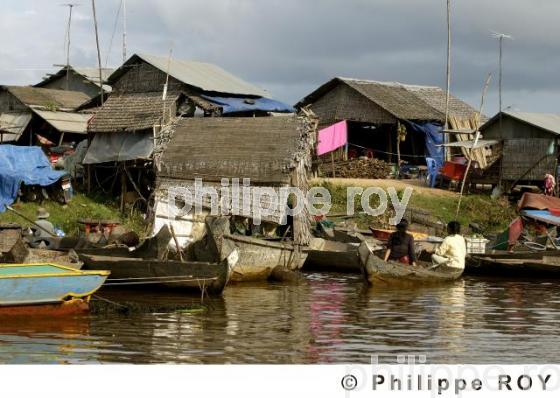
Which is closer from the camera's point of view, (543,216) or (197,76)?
(543,216)

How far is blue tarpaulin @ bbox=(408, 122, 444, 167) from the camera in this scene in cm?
3259

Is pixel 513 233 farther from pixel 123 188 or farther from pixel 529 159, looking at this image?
pixel 123 188

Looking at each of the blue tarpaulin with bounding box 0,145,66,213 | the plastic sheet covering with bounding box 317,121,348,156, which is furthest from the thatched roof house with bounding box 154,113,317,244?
the plastic sheet covering with bounding box 317,121,348,156

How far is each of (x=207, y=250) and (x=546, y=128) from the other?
47.5ft

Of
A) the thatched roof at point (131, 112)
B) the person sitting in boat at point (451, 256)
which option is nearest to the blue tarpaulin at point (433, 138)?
the thatched roof at point (131, 112)

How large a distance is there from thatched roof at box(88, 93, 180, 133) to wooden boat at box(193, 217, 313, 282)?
7791mm

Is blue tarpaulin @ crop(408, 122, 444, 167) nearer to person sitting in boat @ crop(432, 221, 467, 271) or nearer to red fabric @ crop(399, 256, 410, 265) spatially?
person sitting in boat @ crop(432, 221, 467, 271)

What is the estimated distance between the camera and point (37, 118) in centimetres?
3250

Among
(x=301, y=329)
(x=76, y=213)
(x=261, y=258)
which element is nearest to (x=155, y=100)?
(x=76, y=213)

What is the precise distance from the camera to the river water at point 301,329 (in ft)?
39.6

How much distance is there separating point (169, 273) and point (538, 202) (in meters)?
11.8

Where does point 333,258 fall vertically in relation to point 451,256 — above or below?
below

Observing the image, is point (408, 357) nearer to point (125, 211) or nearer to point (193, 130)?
point (193, 130)

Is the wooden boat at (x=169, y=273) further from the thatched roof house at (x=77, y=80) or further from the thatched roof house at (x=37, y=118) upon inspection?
the thatched roof house at (x=77, y=80)
